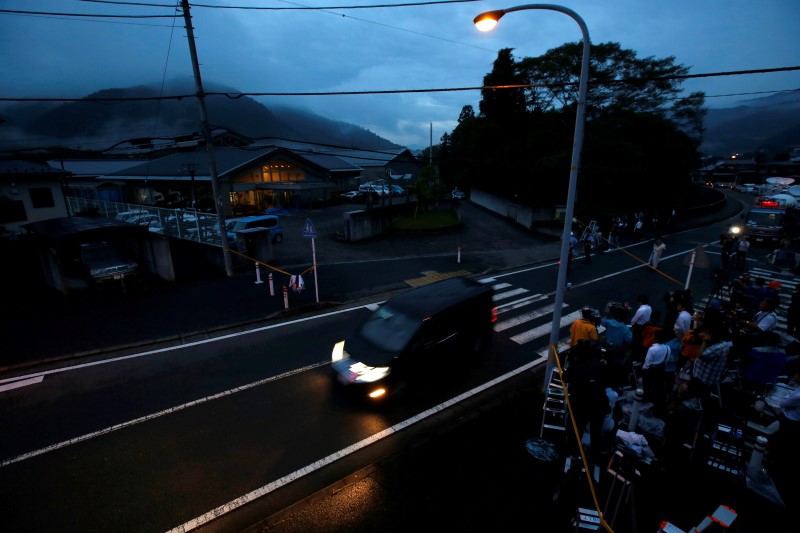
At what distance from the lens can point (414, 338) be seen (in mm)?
Answer: 7438

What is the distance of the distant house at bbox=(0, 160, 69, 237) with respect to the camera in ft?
58.9

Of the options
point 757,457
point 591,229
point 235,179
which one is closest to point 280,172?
point 235,179

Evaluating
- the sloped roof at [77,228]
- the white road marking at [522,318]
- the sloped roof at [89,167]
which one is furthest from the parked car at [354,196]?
the white road marking at [522,318]

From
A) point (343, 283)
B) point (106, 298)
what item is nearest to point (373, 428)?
point (343, 283)

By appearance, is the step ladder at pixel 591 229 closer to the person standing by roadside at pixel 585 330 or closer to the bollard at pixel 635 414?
the person standing by roadside at pixel 585 330

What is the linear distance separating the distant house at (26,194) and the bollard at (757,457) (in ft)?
91.3

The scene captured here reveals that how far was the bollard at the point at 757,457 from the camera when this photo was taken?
514 cm

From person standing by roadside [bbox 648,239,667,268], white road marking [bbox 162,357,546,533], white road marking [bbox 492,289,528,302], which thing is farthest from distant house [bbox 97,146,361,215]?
white road marking [bbox 162,357,546,533]

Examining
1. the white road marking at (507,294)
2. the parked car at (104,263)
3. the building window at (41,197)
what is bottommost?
the white road marking at (507,294)

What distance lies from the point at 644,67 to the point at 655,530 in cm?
4112

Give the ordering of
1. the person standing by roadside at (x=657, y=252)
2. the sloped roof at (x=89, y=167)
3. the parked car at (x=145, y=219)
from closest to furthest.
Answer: the person standing by roadside at (x=657, y=252), the parked car at (x=145, y=219), the sloped roof at (x=89, y=167)

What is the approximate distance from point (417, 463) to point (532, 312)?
26.3ft

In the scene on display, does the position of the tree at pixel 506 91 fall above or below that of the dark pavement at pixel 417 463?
above

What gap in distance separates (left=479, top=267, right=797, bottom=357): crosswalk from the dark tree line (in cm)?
1331
